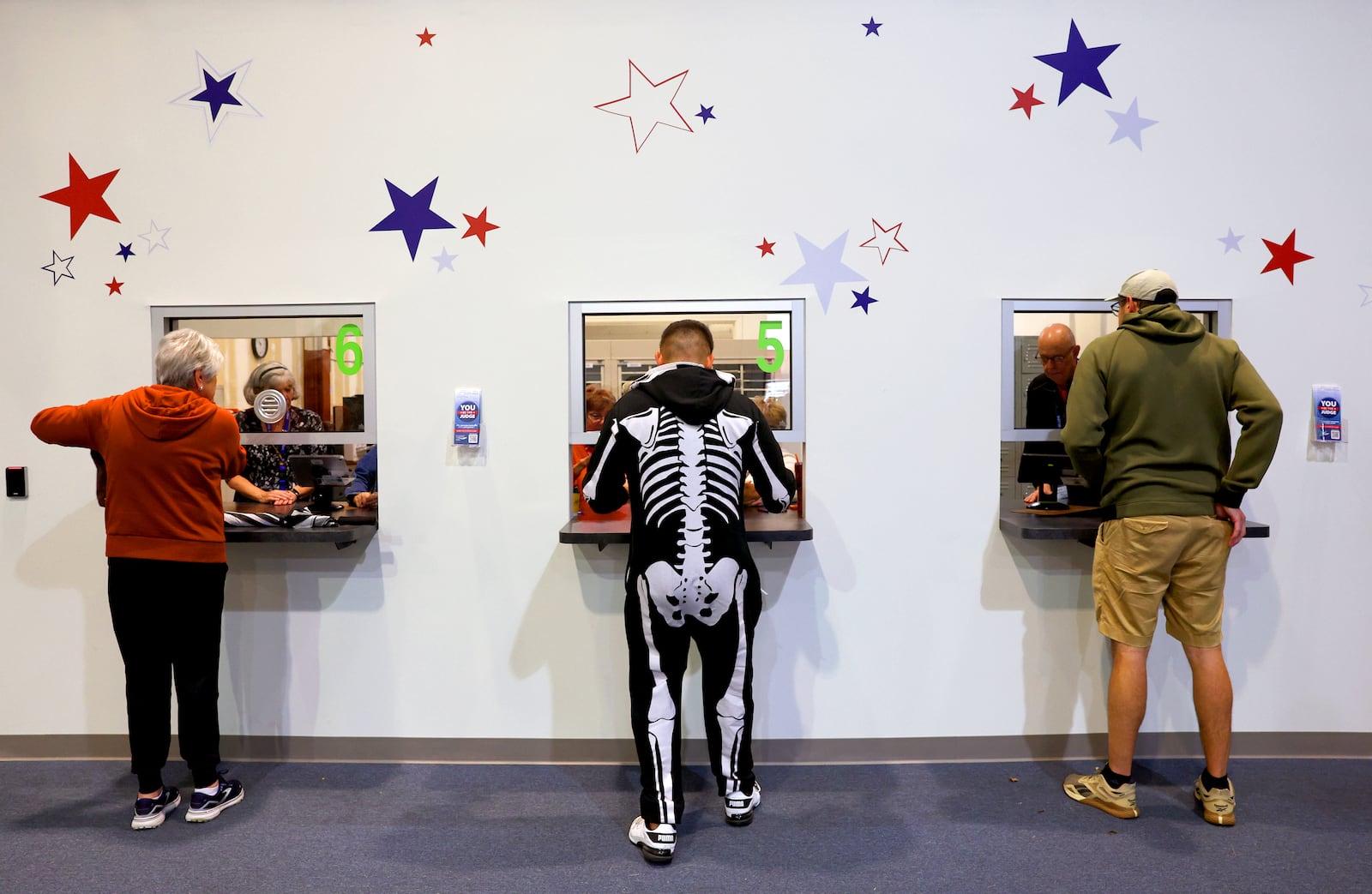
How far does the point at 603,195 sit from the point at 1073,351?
1841 millimetres

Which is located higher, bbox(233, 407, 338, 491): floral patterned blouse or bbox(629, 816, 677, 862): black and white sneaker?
bbox(233, 407, 338, 491): floral patterned blouse

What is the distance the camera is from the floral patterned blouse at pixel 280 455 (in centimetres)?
311

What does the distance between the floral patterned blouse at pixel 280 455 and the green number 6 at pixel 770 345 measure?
1707 mm

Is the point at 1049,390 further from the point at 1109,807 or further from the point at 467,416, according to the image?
the point at 467,416

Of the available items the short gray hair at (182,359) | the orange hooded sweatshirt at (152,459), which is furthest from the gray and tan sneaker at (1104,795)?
the short gray hair at (182,359)

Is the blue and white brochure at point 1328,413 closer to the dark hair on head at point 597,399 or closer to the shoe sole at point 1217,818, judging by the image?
the shoe sole at point 1217,818

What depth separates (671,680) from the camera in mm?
2400

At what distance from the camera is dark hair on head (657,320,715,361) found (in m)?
2.50

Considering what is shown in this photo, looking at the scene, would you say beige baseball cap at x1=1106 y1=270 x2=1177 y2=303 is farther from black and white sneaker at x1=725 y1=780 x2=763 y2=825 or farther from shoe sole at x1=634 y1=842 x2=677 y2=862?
shoe sole at x1=634 y1=842 x2=677 y2=862

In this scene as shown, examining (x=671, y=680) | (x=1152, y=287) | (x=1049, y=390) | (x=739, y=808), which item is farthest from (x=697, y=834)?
(x=1152, y=287)

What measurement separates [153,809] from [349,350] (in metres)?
1.66

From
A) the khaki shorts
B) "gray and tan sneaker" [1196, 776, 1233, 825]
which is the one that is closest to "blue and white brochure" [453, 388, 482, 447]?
the khaki shorts

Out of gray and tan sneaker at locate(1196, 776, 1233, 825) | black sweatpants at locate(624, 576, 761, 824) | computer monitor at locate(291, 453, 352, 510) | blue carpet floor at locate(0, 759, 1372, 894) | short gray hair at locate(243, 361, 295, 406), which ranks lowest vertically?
blue carpet floor at locate(0, 759, 1372, 894)

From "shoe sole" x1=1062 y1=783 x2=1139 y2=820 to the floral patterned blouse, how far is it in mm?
2944
